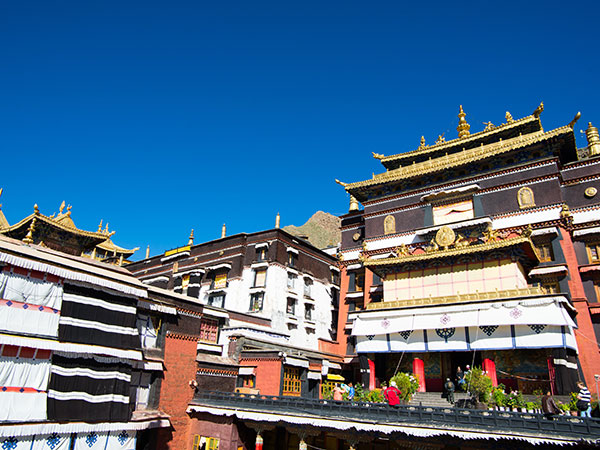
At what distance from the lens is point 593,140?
33750 millimetres

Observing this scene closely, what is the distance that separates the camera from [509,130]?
37.8 metres

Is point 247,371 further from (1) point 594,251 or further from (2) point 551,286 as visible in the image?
(1) point 594,251

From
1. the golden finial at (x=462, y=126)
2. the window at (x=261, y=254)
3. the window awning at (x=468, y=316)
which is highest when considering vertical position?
the golden finial at (x=462, y=126)

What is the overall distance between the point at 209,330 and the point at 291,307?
1593 centimetres

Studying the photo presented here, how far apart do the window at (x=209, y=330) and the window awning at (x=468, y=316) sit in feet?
31.8

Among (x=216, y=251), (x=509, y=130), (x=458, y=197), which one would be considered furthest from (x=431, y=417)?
(x=216, y=251)

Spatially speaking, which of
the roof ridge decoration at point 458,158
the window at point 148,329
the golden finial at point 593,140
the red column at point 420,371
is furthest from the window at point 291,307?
the golden finial at point 593,140

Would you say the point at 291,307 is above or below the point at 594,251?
below

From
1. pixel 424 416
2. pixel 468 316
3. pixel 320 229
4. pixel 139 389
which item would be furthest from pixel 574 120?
pixel 320 229

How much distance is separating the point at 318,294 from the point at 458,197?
18421 millimetres

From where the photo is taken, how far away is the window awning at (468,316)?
80.2ft

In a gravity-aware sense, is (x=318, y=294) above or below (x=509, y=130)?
below

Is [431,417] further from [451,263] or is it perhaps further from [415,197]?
[415,197]

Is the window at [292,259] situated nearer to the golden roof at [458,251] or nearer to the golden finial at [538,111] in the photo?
→ the golden roof at [458,251]
